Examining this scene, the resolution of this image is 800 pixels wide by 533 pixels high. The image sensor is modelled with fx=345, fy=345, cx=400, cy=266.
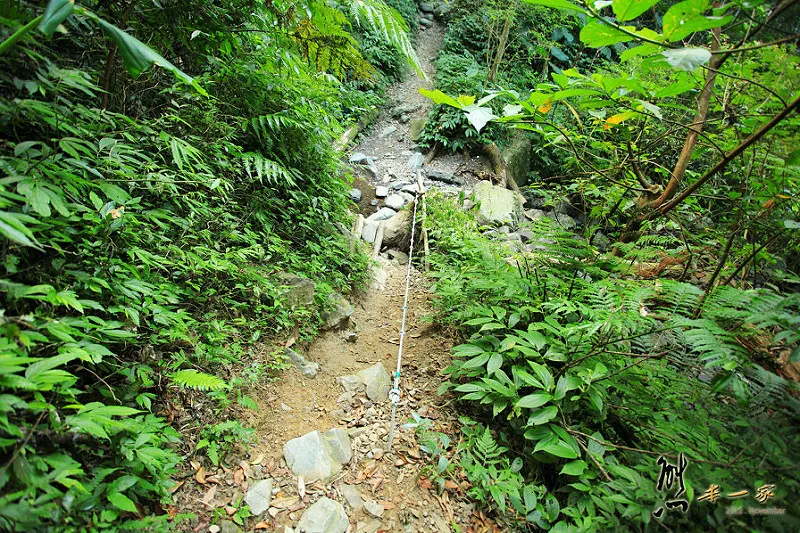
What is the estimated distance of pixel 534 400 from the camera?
219 cm

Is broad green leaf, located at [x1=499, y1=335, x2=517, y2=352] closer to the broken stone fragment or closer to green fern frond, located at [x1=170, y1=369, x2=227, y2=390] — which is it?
the broken stone fragment

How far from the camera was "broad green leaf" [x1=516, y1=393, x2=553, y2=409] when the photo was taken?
85.1 inches

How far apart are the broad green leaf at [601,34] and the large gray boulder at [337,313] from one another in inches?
122

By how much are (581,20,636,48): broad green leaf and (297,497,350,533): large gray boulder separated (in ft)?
8.06

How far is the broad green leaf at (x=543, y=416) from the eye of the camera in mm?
2137

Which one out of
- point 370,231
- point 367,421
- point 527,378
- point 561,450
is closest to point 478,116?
point 527,378

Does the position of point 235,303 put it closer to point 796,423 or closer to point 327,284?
point 327,284

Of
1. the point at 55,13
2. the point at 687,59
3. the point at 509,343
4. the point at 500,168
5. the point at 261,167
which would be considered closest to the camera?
the point at 687,59

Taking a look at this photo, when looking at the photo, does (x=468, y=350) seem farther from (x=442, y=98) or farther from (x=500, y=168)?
(x=500, y=168)

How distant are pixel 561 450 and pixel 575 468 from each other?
11 centimetres

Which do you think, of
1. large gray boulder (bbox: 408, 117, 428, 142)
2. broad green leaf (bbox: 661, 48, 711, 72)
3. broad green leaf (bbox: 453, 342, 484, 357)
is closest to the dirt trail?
broad green leaf (bbox: 453, 342, 484, 357)

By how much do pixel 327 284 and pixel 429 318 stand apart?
1.15 metres

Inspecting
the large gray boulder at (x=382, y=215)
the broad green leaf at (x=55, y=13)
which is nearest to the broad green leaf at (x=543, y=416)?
the broad green leaf at (x=55, y=13)

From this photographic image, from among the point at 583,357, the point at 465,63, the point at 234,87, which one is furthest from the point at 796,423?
the point at 465,63
